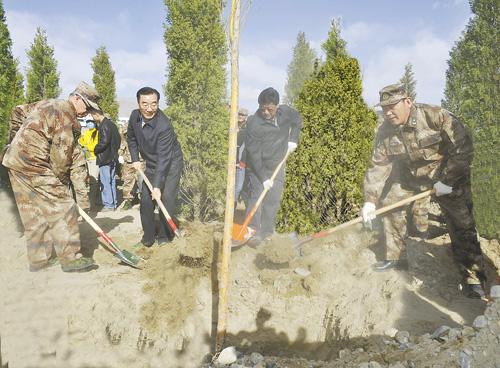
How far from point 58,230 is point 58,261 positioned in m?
0.47

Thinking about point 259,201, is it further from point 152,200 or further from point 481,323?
point 481,323

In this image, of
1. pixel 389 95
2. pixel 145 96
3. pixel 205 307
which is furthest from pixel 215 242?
pixel 389 95

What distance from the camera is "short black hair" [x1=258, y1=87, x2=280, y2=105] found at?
498 centimetres

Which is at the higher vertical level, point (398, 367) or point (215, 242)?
point (215, 242)

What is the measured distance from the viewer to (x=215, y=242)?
468cm

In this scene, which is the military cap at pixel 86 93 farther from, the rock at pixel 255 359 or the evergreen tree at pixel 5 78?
the evergreen tree at pixel 5 78

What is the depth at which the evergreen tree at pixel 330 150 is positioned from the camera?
5074 millimetres

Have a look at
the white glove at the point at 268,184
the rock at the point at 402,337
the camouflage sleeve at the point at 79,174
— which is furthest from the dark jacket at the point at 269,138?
the rock at the point at 402,337

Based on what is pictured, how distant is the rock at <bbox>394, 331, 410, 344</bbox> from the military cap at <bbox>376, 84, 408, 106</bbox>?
2325mm

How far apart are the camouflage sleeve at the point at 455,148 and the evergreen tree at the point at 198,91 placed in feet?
11.5

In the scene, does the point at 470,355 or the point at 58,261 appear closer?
the point at 470,355

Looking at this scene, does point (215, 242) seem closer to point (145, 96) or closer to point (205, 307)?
point (205, 307)

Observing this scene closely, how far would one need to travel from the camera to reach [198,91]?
6.30 m

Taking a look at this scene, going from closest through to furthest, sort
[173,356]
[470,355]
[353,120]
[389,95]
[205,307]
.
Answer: [470,355], [173,356], [205,307], [389,95], [353,120]
